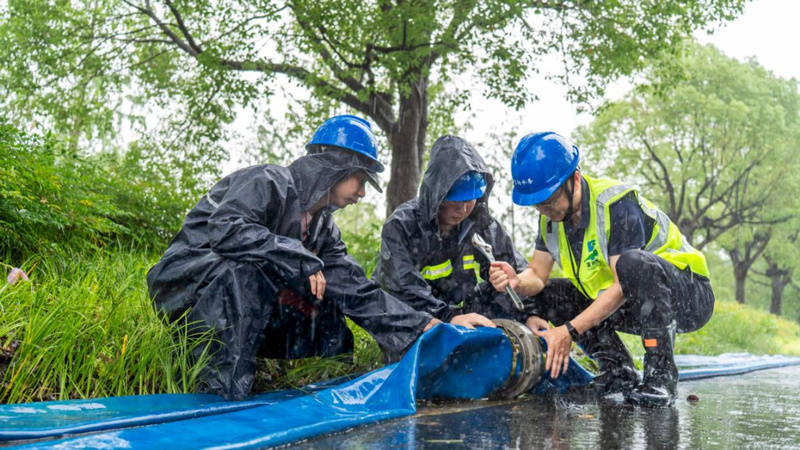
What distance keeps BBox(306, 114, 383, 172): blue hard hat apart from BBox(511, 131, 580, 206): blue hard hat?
82 centimetres

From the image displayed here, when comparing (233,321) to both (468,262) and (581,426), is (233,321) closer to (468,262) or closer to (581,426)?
(581,426)

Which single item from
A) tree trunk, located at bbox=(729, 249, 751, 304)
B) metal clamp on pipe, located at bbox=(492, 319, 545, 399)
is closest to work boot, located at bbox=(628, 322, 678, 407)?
metal clamp on pipe, located at bbox=(492, 319, 545, 399)

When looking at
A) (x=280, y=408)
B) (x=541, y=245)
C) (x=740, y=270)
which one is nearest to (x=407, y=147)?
(x=541, y=245)

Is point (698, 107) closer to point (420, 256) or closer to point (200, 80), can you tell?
point (200, 80)

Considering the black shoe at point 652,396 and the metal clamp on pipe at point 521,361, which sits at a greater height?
the metal clamp on pipe at point 521,361

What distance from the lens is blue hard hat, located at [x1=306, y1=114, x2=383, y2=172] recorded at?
12.9 feet

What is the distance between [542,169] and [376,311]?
47.0 inches

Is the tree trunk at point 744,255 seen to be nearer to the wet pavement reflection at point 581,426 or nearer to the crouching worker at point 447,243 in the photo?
the crouching worker at point 447,243

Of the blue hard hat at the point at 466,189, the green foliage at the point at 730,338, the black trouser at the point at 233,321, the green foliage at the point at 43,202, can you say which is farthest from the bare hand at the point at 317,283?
the green foliage at the point at 730,338

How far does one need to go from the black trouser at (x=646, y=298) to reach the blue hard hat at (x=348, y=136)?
1.46 m

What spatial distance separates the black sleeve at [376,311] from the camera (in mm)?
3805

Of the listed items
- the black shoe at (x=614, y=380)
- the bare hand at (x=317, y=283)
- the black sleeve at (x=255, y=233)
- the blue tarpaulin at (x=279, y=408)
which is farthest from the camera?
→ the black shoe at (x=614, y=380)

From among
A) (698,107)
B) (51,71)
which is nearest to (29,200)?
(51,71)

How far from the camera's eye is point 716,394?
16.0 ft
